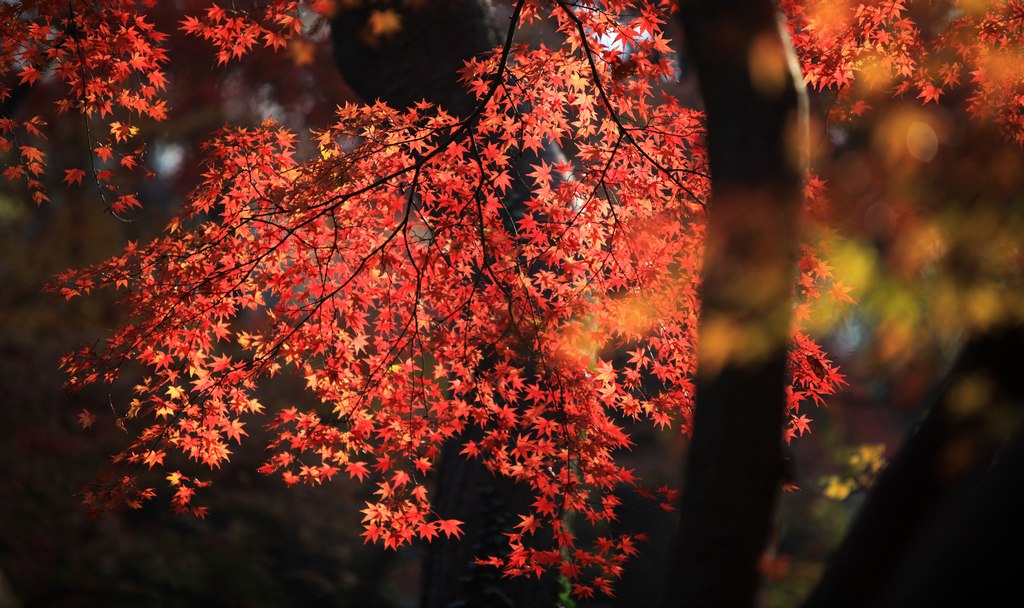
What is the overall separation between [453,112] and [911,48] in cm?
343

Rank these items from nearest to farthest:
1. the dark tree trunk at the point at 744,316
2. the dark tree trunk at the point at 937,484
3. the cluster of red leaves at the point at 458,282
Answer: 1. the dark tree trunk at the point at 937,484
2. the dark tree trunk at the point at 744,316
3. the cluster of red leaves at the point at 458,282

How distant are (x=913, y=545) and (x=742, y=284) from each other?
836 millimetres

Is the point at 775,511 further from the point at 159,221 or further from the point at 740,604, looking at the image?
the point at 159,221

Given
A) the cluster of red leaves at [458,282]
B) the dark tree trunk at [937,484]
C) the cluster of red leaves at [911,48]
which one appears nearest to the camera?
the dark tree trunk at [937,484]

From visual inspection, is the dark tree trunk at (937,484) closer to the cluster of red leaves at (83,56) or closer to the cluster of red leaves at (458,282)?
the cluster of red leaves at (458,282)

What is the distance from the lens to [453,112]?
6.45 metres

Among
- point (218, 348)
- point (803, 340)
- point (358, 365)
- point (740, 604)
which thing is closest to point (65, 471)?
point (218, 348)

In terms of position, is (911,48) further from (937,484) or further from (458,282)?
(937,484)

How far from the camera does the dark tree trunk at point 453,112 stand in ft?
19.7

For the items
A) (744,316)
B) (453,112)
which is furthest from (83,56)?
(744,316)

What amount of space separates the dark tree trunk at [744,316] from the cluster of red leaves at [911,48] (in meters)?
2.71

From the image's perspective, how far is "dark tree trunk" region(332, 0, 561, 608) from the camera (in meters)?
6.01

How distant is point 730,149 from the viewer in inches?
91.7

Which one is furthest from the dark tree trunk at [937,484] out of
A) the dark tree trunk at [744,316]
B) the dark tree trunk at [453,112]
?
the dark tree trunk at [453,112]
